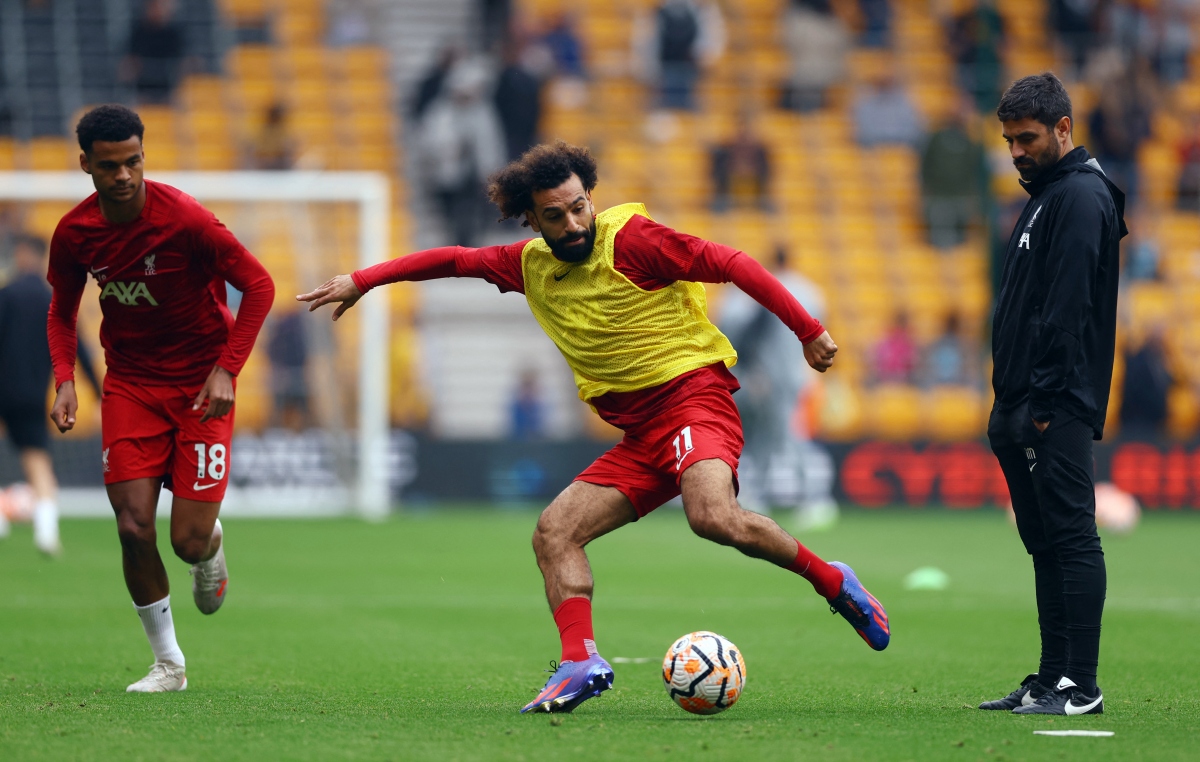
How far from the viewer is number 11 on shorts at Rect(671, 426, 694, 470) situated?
20.7 ft

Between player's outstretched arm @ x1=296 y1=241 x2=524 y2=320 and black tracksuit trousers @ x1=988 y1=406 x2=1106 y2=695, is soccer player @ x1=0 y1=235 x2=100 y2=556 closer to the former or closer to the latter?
player's outstretched arm @ x1=296 y1=241 x2=524 y2=320

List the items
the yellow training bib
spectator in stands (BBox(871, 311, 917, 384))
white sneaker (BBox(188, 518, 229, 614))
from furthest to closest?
spectator in stands (BBox(871, 311, 917, 384)), white sneaker (BBox(188, 518, 229, 614)), the yellow training bib

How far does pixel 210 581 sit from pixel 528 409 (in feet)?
42.5

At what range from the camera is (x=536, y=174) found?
6238mm

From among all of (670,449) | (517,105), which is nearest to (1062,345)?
(670,449)

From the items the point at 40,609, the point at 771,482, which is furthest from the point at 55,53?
the point at 40,609

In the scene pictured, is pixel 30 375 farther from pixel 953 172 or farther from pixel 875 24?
pixel 875 24

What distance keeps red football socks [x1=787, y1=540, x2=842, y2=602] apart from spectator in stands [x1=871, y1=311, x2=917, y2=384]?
14.5 meters

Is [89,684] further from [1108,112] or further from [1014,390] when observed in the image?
[1108,112]

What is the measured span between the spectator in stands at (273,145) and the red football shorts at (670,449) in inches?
597

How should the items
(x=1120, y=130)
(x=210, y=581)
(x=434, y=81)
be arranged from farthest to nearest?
(x=1120, y=130)
(x=434, y=81)
(x=210, y=581)

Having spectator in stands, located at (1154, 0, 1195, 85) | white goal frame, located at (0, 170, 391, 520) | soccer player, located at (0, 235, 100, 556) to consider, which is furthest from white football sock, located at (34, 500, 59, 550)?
spectator in stands, located at (1154, 0, 1195, 85)

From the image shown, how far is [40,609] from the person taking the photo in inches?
386

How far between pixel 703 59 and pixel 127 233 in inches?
695
